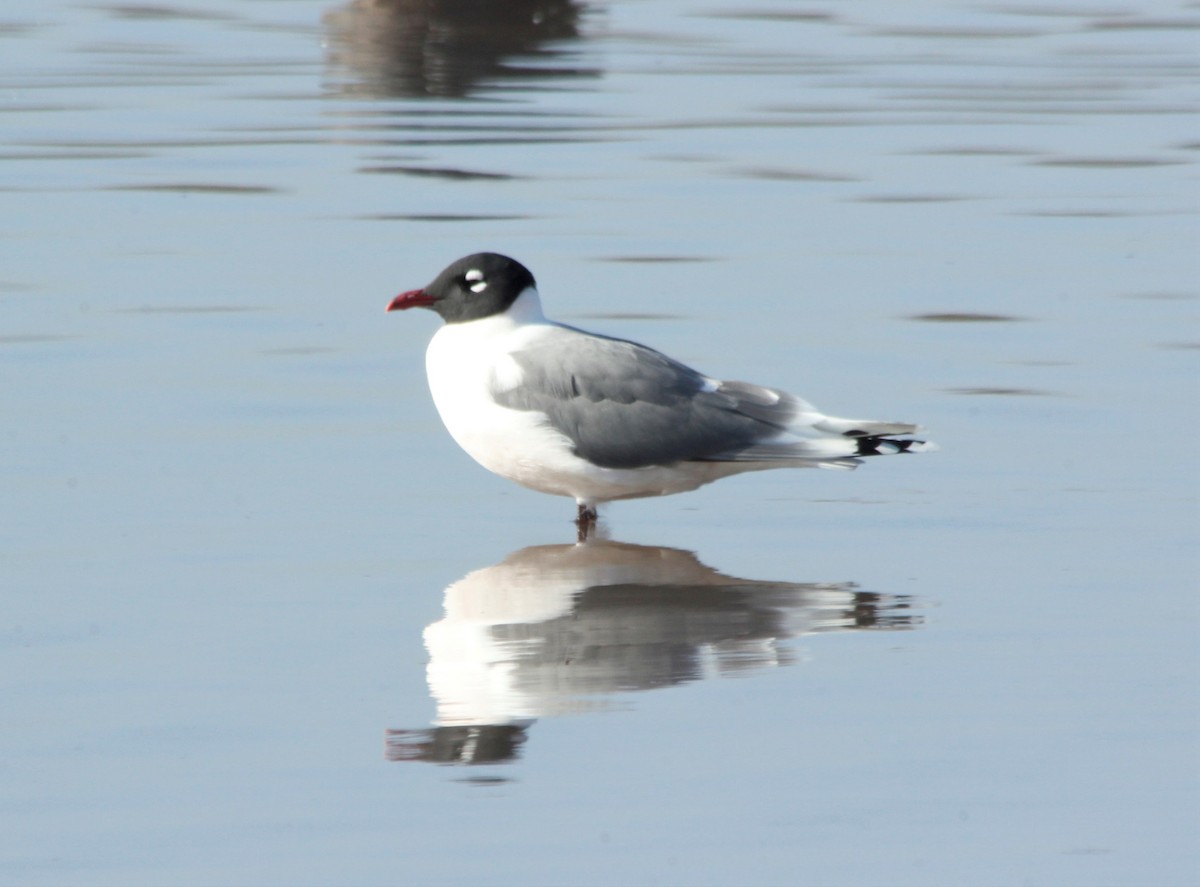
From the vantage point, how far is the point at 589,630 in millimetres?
6246

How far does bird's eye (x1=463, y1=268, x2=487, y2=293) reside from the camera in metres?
7.51

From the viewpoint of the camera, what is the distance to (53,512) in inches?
285

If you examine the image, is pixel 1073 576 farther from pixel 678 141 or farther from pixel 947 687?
pixel 678 141

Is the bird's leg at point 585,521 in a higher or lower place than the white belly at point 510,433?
lower

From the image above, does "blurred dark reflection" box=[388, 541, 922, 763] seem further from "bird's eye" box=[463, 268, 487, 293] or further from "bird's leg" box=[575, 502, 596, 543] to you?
"bird's eye" box=[463, 268, 487, 293]

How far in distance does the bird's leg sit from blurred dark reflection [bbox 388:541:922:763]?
0.51 ft

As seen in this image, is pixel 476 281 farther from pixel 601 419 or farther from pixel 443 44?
pixel 443 44

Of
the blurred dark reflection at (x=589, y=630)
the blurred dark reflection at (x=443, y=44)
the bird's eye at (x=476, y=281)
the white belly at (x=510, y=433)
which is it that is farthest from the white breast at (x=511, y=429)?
the blurred dark reflection at (x=443, y=44)

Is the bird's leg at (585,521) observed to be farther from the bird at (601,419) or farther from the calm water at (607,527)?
the calm water at (607,527)

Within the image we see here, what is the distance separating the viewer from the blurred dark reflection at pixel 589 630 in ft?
18.0

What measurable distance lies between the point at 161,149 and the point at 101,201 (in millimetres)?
2163

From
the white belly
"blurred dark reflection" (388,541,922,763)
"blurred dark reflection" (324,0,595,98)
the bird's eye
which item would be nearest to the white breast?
the white belly

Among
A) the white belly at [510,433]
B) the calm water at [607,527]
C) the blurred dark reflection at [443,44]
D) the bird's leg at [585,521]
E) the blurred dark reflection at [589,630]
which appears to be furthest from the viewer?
the blurred dark reflection at [443,44]

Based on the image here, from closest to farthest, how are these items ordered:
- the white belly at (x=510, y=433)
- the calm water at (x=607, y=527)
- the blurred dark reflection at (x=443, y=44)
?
1. the calm water at (x=607, y=527)
2. the white belly at (x=510, y=433)
3. the blurred dark reflection at (x=443, y=44)
